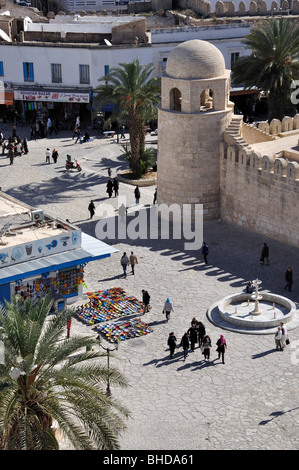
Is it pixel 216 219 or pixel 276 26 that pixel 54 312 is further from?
pixel 276 26

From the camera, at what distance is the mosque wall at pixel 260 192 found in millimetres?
37406

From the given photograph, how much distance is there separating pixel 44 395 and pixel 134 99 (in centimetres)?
2505

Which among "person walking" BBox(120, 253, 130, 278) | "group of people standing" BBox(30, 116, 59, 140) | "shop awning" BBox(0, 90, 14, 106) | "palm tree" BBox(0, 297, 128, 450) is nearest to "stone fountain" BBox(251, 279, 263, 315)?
"person walking" BBox(120, 253, 130, 278)

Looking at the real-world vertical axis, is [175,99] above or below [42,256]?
above

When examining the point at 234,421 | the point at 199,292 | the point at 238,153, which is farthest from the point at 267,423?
the point at 238,153

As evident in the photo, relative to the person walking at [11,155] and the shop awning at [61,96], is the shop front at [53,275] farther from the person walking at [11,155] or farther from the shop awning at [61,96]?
the shop awning at [61,96]

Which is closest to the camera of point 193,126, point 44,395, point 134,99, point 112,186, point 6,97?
point 44,395

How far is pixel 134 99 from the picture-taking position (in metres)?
46.2

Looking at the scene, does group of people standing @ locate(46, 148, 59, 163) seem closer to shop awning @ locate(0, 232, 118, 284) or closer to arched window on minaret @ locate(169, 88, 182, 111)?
arched window on minaret @ locate(169, 88, 182, 111)

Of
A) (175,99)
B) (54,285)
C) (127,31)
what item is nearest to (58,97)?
(127,31)

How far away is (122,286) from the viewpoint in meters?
35.1

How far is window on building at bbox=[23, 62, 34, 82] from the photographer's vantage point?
55500mm

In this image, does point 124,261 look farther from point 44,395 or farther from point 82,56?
point 82,56

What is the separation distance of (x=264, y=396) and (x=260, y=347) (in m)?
3.03
